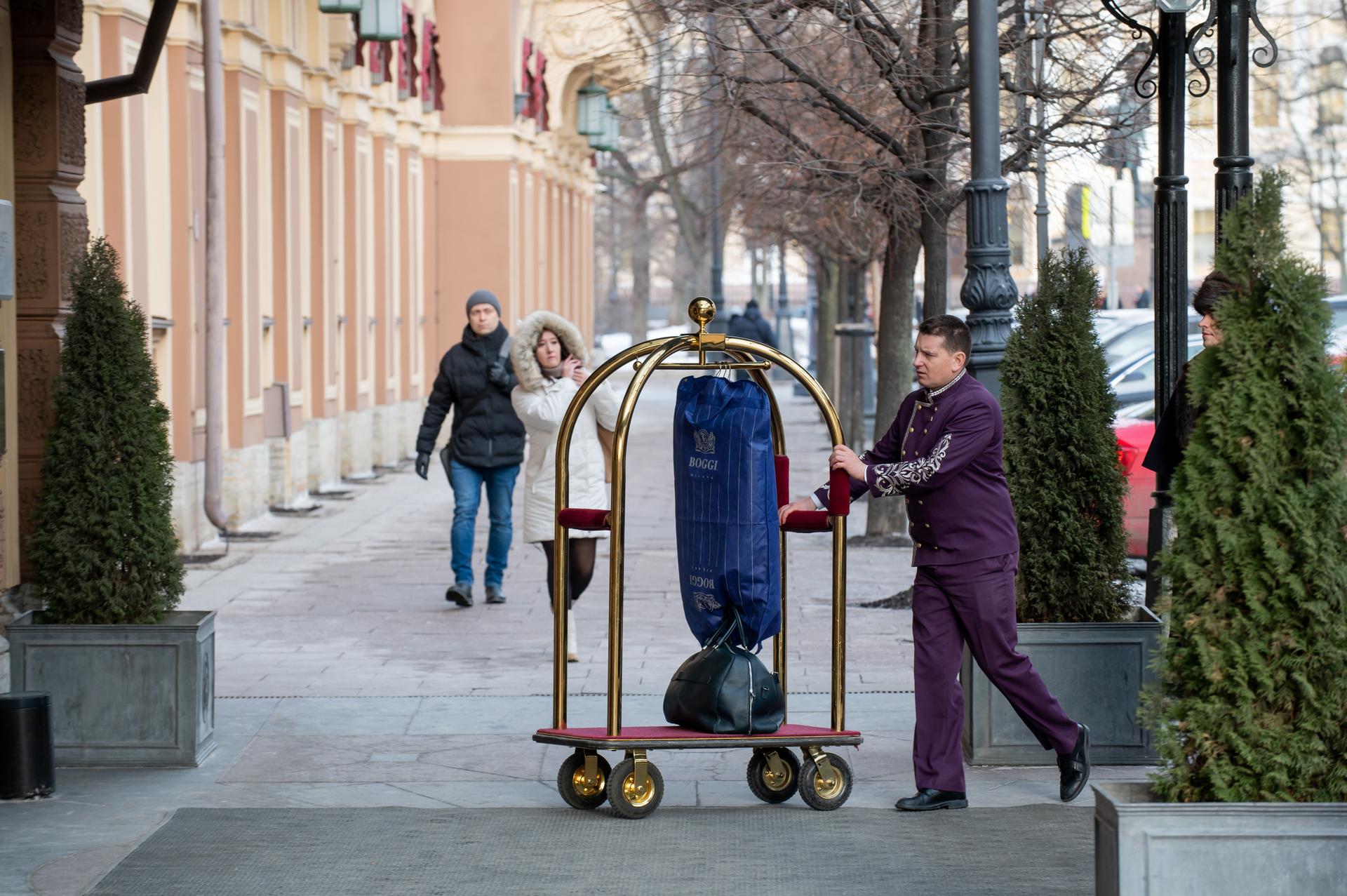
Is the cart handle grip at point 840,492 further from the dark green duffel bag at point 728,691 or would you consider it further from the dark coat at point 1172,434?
the dark coat at point 1172,434

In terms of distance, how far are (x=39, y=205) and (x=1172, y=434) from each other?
4906 millimetres

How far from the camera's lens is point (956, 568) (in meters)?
6.79

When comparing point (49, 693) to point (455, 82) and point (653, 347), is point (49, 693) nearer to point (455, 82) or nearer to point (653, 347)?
point (653, 347)

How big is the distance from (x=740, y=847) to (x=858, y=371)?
18712 millimetres

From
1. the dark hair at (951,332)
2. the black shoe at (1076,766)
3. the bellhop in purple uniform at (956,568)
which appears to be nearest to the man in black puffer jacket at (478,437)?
the bellhop in purple uniform at (956,568)

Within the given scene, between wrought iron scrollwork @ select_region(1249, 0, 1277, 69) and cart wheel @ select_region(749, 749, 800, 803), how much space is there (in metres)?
4.21

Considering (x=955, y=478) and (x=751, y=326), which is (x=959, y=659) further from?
(x=751, y=326)

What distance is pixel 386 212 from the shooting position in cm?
2495

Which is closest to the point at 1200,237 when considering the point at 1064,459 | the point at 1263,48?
the point at 1263,48

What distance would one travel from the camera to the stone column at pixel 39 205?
892 centimetres

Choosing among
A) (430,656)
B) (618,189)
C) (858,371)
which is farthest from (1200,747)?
(618,189)

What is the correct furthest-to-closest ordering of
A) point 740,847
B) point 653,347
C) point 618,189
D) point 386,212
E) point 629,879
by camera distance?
1. point 618,189
2. point 386,212
3. point 653,347
4. point 740,847
5. point 629,879

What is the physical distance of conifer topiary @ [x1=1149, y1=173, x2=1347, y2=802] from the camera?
466 cm

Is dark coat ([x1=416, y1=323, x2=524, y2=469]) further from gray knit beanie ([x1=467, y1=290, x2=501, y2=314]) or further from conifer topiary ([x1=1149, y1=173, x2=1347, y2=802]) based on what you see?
conifer topiary ([x1=1149, y1=173, x2=1347, y2=802])
